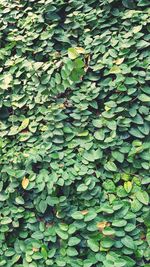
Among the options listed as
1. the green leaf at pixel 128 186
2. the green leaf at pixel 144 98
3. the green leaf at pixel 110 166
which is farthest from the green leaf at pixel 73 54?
the green leaf at pixel 128 186

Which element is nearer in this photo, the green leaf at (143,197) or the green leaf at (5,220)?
the green leaf at (143,197)

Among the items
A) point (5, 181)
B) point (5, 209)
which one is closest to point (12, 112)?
point (5, 181)

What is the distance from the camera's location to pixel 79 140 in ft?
5.49

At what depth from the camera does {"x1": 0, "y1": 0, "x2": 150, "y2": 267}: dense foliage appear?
5.16ft

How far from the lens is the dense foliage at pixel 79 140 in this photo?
157 centimetres

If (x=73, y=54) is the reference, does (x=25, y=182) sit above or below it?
below

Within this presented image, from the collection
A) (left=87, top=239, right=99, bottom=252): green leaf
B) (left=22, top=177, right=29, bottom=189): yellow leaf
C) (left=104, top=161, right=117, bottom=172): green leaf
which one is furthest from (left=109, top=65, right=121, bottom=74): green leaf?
(left=87, top=239, right=99, bottom=252): green leaf

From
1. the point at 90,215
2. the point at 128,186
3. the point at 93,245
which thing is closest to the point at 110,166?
the point at 128,186

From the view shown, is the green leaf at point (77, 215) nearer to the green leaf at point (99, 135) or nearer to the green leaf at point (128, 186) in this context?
the green leaf at point (128, 186)

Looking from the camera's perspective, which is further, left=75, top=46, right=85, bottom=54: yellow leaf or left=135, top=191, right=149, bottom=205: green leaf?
left=75, top=46, right=85, bottom=54: yellow leaf

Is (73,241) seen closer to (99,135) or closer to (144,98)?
(99,135)

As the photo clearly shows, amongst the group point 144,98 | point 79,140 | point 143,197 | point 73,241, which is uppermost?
point 144,98

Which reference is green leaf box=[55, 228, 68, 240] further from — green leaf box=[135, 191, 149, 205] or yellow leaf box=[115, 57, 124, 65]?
yellow leaf box=[115, 57, 124, 65]

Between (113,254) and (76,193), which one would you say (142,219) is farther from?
(76,193)
